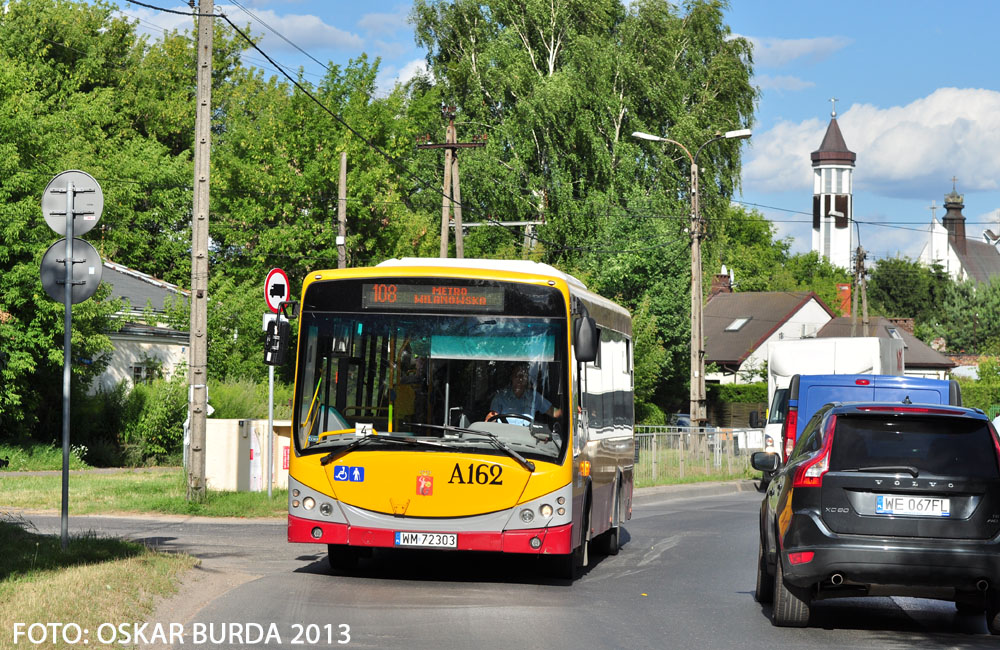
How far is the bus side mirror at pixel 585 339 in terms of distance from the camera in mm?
12328

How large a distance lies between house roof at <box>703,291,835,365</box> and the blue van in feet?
169

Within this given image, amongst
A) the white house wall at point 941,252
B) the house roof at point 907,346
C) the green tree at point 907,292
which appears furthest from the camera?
the white house wall at point 941,252

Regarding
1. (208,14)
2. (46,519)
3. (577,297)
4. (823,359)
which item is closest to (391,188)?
(823,359)

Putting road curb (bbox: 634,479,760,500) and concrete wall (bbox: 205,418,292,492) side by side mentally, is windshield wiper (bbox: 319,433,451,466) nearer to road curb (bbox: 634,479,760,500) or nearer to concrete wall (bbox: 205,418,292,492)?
concrete wall (bbox: 205,418,292,492)

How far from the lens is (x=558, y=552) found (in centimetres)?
1224

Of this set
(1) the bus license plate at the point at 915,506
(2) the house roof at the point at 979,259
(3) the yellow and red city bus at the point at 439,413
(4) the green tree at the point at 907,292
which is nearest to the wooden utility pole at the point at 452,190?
(3) the yellow and red city bus at the point at 439,413

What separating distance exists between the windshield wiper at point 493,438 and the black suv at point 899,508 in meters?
A: 2.85

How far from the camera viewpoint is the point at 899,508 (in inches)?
381

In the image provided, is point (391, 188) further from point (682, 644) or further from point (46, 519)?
point (682, 644)

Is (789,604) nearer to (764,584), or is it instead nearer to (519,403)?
(764,584)

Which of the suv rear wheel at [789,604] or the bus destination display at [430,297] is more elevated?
the bus destination display at [430,297]

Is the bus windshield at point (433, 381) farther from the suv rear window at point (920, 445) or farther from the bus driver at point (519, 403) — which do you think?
the suv rear window at point (920, 445)

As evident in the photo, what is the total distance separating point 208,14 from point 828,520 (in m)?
13.7

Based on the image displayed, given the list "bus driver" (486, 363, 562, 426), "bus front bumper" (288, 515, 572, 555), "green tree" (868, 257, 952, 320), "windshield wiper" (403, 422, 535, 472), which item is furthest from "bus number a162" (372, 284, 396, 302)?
"green tree" (868, 257, 952, 320)
